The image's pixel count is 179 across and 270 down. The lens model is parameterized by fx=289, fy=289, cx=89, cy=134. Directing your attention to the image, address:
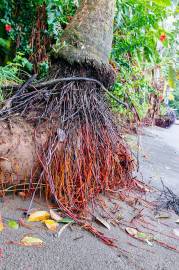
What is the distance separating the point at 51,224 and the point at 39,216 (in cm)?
7

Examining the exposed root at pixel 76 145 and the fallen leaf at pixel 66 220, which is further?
the exposed root at pixel 76 145

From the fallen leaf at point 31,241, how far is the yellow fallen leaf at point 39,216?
14cm

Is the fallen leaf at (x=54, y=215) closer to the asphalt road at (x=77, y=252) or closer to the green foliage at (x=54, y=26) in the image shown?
the asphalt road at (x=77, y=252)

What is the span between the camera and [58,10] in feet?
9.87

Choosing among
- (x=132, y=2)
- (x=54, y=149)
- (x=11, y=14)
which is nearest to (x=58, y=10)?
(x=11, y=14)

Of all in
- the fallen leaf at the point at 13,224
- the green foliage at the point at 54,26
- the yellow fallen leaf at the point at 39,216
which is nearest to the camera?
the fallen leaf at the point at 13,224

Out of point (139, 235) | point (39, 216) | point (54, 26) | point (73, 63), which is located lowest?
point (139, 235)

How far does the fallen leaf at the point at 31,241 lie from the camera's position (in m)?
1.10

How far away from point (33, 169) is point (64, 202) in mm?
238

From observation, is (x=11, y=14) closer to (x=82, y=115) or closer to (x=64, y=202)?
(x=82, y=115)

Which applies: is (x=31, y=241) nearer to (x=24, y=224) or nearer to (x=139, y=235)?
(x=24, y=224)

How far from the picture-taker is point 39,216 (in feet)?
4.28

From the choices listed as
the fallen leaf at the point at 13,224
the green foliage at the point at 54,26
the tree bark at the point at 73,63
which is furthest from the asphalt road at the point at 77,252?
the green foliage at the point at 54,26

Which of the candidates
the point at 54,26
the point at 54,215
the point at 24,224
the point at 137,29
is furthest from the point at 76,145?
the point at 137,29
